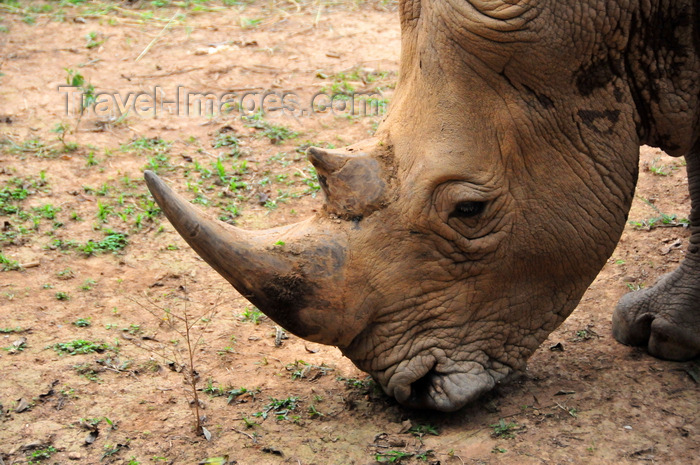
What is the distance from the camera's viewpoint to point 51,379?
171 inches

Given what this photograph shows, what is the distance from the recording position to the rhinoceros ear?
12.1 feet

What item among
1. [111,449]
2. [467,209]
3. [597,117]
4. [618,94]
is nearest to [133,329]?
[111,449]

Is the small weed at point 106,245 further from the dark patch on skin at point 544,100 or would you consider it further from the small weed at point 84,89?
the dark patch on skin at point 544,100

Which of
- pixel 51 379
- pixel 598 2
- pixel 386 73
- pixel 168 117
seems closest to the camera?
pixel 598 2

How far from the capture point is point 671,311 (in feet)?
15.3

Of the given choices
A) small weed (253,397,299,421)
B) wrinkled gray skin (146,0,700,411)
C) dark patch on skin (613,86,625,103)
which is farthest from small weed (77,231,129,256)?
dark patch on skin (613,86,625,103)

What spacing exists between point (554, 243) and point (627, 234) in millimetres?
2400

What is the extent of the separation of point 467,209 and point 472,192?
0.29 feet

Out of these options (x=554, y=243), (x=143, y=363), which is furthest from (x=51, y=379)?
(x=554, y=243)

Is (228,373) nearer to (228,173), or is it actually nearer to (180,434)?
(180,434)

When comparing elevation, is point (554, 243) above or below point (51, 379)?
above

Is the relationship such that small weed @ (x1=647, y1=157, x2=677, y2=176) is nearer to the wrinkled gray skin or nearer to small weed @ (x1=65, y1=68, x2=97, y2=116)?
the wrinkled gray skin

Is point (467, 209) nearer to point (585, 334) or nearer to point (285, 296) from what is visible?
point (285, 296)

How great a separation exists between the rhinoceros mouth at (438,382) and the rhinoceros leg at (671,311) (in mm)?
1234
